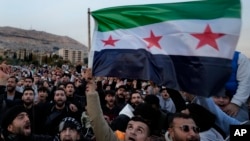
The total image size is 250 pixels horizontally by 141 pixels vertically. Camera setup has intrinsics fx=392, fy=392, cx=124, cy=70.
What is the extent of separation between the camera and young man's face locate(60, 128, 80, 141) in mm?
4148

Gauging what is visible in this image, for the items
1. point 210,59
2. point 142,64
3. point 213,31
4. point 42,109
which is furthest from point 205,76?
point 42,109

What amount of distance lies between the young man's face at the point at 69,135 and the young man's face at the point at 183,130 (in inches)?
47.5

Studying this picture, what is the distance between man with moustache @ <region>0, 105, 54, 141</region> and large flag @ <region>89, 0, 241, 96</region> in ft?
3.51

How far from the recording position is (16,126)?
4.35 m

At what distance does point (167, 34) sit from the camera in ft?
12.4

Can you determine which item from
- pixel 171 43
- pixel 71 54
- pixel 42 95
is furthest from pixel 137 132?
pixel 71 54

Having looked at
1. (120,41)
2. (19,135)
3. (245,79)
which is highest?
(120,41)

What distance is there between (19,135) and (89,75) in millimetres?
1142

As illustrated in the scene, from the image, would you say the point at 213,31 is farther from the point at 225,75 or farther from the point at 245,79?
the point at 245,79

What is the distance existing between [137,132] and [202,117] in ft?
2.00

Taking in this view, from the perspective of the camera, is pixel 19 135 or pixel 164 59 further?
pixel 19 135

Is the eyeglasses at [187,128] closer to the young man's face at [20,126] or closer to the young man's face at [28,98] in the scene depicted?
the young man's face at [20,126]

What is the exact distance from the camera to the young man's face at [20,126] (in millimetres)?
4328

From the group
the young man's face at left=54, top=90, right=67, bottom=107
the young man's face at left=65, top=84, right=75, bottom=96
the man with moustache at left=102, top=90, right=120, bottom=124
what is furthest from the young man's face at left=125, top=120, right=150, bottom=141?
the young man's face at left=65, top=84, right=75, bottom=96
